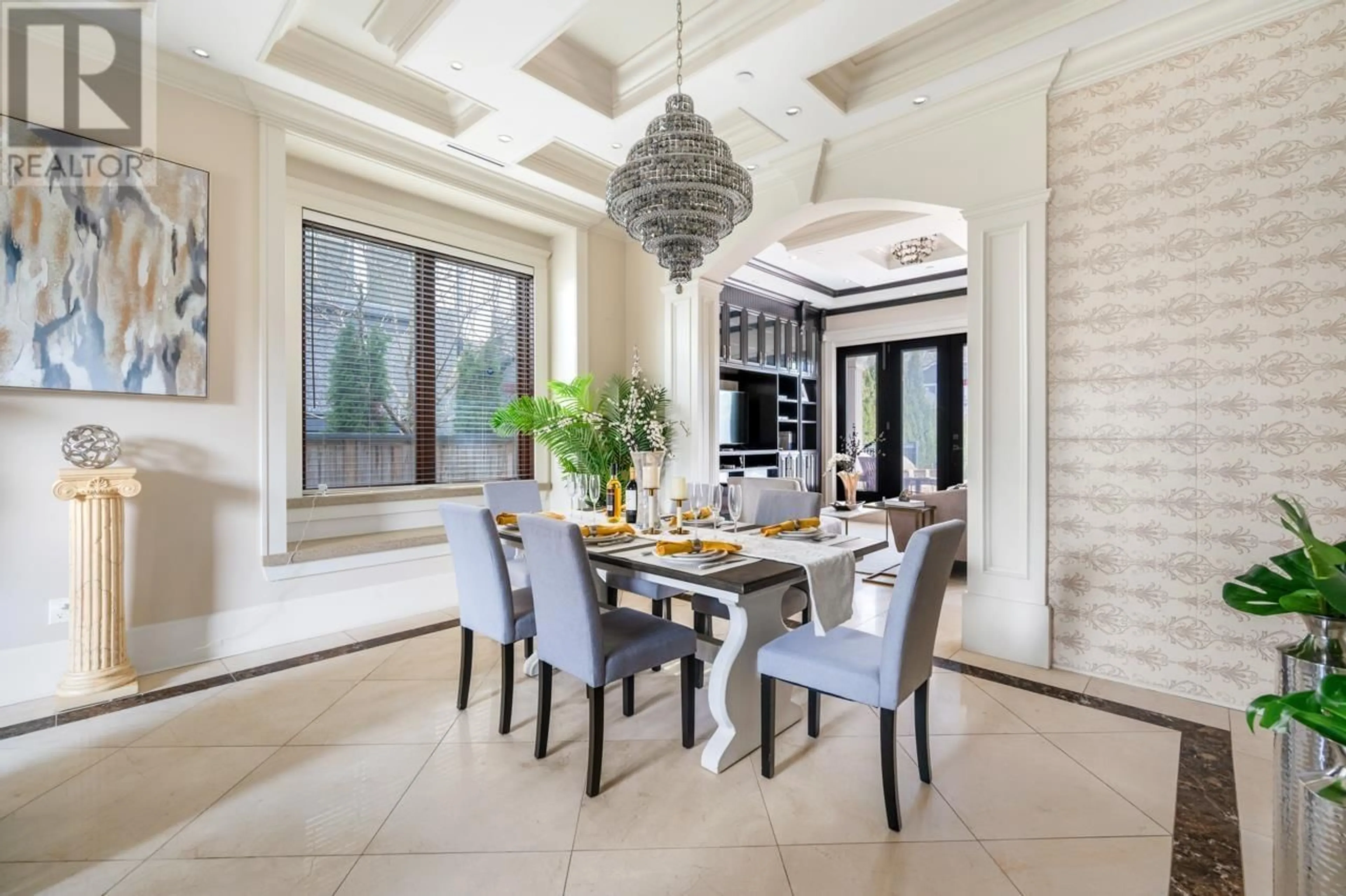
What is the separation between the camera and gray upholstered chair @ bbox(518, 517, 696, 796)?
6.33 ft

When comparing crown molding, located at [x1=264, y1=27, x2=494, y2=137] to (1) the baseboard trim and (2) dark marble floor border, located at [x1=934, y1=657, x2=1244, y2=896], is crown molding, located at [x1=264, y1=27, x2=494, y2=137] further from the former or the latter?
(2) dark marble floor border, located at [x1=934, y1=657, x2=1244, y2=896]

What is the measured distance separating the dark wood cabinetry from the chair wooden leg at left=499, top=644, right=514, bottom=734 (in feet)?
15.2

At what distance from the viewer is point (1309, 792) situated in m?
1.02

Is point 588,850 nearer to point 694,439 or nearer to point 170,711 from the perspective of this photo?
point 170,711

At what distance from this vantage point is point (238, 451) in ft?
10.7

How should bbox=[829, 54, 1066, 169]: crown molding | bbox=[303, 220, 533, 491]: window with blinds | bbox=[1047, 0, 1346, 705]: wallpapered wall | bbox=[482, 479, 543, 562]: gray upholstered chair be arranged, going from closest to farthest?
bbox=[1047, 0, 1346, 705]: wallpapered wall < bbox=[829, 54, 1066, 169]: crown molding < bbox=[482, 479, 543, 562]: gray upholstered chair < bbox=[303, 220, 533, 491]: window with blinds

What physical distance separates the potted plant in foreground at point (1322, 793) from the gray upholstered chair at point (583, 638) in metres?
1.56

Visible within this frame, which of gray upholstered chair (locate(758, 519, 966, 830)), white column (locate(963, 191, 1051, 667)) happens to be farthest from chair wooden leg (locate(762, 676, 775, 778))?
white column (locate(963, 191, 1051, 667))

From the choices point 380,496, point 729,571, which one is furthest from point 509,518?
point 380,496

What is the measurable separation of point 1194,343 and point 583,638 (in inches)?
117

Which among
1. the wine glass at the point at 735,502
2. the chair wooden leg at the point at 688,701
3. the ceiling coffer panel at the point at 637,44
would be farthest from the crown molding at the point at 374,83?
the chair wooden leg at the point at 688,701

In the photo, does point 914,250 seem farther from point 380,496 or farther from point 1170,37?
point 380,496

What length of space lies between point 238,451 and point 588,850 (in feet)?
9.56

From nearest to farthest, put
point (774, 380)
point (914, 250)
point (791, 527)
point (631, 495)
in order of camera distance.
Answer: point (791, 527)
point (631, 495)
point (914, 250)
point (774, 380)
